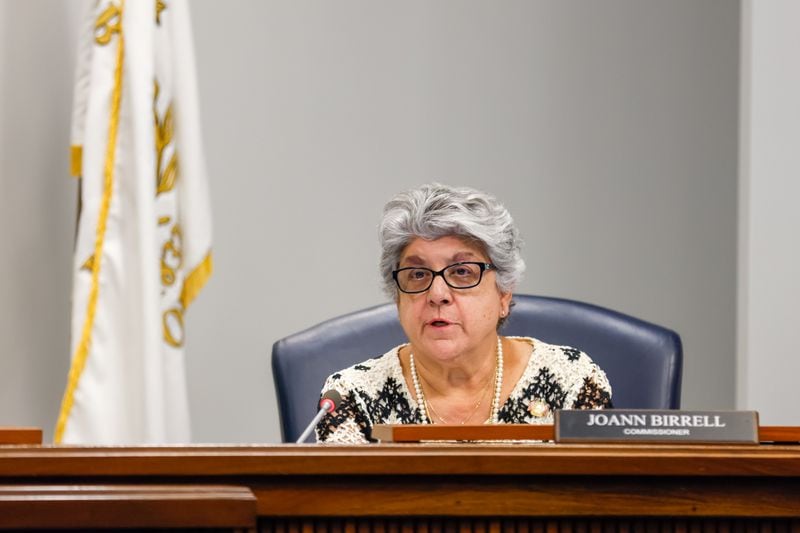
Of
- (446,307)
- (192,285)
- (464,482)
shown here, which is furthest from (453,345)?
→ (464,482)

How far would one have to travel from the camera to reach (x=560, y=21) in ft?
12.7

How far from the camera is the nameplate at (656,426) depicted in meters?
1.32

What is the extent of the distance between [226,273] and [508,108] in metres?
1.03

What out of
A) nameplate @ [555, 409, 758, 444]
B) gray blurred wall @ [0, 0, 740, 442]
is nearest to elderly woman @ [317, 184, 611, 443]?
nameplate @ [555, 409, 758, 444]

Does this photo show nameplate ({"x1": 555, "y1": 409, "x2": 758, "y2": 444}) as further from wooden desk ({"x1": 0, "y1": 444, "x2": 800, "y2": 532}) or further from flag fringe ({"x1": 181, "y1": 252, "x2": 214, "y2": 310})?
flag fringe ({"x1": 181, "y1": 252, "x2": 214, "y2": 310})

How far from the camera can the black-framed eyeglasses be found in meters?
2.37

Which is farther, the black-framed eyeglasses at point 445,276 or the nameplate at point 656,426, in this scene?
the black-framed eyeglasses at point 445,276

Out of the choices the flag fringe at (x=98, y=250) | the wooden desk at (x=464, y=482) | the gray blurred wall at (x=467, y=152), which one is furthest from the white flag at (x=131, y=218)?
the wooden desk at (x=464, y=482)

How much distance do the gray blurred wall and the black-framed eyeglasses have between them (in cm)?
141

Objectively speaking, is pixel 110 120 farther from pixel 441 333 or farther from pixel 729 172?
pixel 729 172

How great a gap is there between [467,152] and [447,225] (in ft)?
4.99

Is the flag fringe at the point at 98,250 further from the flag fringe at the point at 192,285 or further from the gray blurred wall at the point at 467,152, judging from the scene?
the gray blurred wall at the point at 467,152

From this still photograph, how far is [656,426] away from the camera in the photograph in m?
1.33

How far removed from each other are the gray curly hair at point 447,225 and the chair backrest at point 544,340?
14cm
